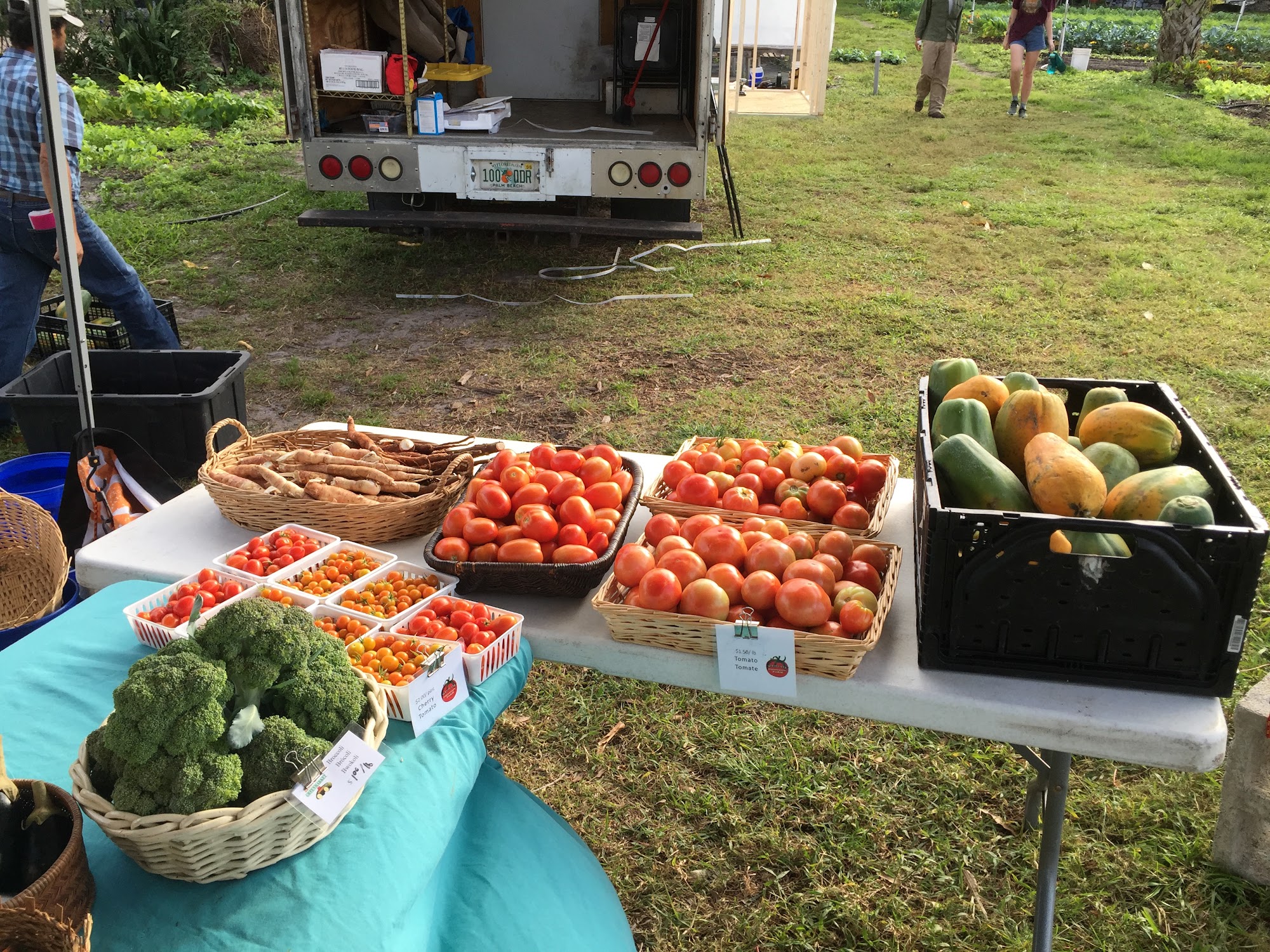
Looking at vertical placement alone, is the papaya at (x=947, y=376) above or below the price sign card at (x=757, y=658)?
above

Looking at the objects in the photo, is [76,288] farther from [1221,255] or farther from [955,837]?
[1221,255]

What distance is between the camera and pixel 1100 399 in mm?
2242

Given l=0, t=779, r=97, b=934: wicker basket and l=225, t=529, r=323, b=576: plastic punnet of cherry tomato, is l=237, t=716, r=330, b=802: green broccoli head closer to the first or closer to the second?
l=0, t=779, r=97, b=934: wicker basket

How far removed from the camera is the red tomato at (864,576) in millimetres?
2041

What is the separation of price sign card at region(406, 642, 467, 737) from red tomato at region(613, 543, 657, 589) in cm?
38

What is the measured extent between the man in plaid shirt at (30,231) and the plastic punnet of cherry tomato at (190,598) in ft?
9.96

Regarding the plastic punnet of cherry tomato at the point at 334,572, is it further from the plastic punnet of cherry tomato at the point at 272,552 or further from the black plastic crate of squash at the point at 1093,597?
the black plastic crate of squash at the point at 1093,597

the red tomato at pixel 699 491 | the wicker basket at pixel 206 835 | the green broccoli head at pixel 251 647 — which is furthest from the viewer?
the red tomato at pixel 699 491

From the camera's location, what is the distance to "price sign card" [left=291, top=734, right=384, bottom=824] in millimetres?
1474

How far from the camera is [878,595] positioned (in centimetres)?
202

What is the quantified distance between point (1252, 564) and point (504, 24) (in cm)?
793

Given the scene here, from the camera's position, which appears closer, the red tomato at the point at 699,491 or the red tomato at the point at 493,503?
the red tomato at the point at 493,503

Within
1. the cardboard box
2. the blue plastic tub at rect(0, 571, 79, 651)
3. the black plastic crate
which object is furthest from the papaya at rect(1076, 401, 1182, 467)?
the cardboard box

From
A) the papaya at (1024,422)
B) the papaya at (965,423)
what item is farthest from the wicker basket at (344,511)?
the papaya at (1024,422)
